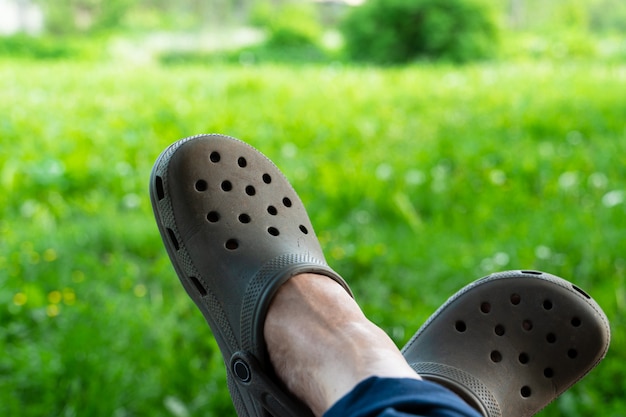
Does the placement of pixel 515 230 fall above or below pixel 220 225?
below

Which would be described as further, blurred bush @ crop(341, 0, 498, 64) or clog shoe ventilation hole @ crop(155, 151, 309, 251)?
blurred bush @ crop(341, 0, 498, 64)

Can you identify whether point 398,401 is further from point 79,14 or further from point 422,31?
point 79,14

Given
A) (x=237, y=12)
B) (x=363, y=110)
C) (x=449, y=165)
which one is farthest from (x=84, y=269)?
(x=237, y=12)

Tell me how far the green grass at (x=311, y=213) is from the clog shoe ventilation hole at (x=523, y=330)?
239 millimetres

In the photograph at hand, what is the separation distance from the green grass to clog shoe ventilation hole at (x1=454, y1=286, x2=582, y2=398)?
0.24 metres

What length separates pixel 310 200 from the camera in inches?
87.7

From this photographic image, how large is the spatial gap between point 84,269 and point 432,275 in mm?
850

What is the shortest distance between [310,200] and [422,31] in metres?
6.33

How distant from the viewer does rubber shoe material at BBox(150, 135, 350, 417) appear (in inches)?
41.8

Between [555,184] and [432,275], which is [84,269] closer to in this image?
[432,275]

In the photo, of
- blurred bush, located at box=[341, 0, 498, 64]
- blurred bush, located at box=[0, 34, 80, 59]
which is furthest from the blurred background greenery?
blurred bush, located at box=[0, 34, 80, 59]

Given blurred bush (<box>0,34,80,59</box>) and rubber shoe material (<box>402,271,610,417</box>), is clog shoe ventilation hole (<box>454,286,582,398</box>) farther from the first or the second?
blurred bush (<box>0,34,80,59</box>)

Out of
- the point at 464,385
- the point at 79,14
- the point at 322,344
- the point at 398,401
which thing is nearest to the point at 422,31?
the point at 79,14

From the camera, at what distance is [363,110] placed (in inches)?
137
